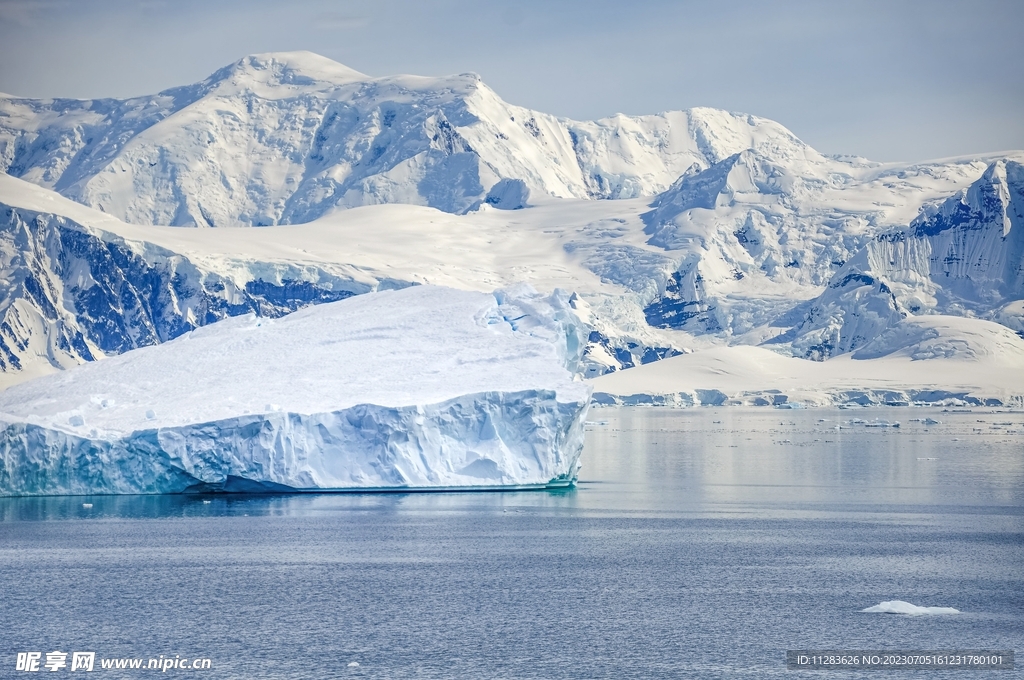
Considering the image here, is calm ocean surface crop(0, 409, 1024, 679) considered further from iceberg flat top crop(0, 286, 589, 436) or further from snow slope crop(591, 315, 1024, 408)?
snow slope crop(591, 315, 1024, 408)

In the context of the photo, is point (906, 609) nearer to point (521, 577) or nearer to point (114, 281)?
point (521, 577)

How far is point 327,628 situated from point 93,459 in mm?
22980

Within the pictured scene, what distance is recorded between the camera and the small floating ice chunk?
96.0ft

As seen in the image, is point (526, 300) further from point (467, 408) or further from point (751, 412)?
point (751, 412)

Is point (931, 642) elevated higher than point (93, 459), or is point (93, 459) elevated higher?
point (93, 459)

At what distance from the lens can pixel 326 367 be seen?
54.1 metres

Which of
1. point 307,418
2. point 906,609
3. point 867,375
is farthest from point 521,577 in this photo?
point 867,375

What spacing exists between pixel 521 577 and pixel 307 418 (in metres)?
16.5

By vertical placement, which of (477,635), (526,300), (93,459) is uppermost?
(526,300)

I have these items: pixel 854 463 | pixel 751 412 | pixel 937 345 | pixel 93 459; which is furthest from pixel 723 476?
pixel 937 345

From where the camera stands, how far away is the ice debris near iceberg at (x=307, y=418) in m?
48.4

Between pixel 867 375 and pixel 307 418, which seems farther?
pixel 867 375

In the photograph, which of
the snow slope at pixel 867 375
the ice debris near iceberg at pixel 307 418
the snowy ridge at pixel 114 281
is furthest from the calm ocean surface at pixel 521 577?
the snowy ridge at pixel 114 281

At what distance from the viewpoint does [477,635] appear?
28094 millimetres
